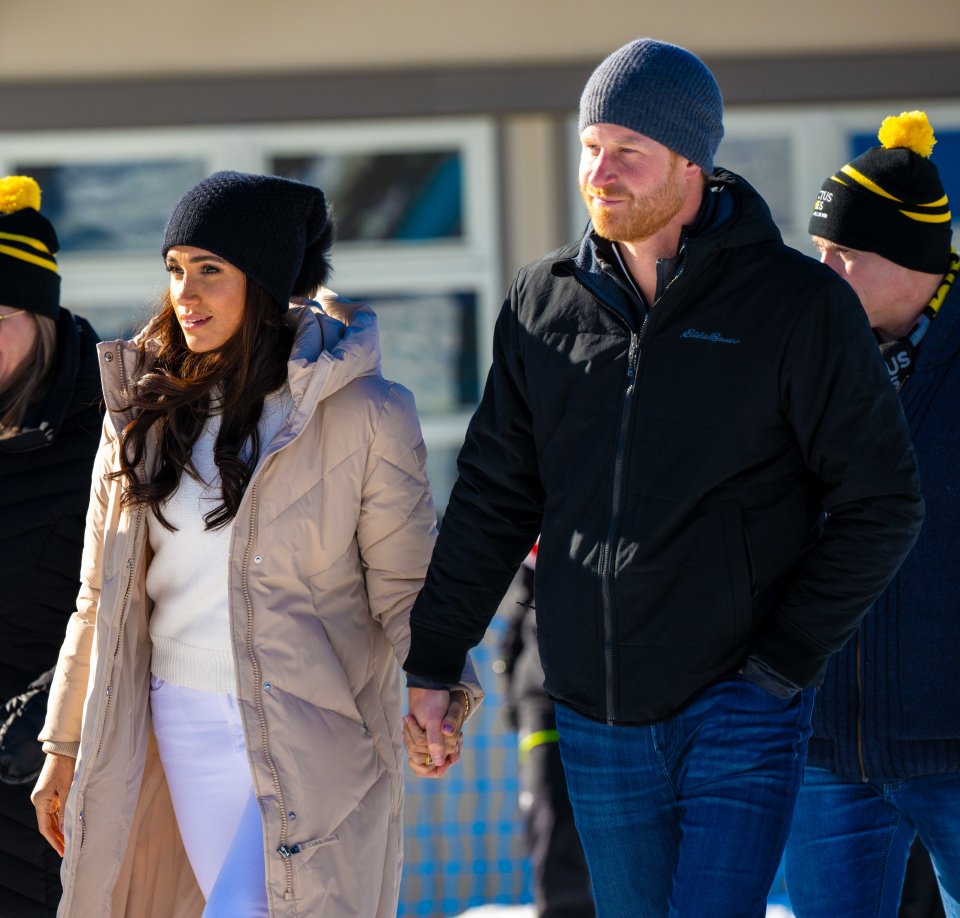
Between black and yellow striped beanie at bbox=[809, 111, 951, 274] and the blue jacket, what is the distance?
0.19m

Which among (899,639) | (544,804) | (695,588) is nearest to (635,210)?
(695,588)

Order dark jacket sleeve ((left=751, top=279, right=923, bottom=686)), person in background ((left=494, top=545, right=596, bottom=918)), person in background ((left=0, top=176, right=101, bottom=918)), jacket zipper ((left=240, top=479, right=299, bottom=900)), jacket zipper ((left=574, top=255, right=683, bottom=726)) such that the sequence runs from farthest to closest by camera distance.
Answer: person in background ((left=494, top=545, right=596, bottom=918)) → person in background ((left=0, top=176, right=101, bottom=918)) → jacket zipper ((left=240, top=479, right=299, bottom=900)) → jacket zipper ((left=574, top=255, right=683, bottom=726)) → dark jacket sleeve ((left=751, top=279, right=923, bottom=686))

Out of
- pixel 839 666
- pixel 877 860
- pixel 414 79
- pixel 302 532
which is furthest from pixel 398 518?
pixel 414 79

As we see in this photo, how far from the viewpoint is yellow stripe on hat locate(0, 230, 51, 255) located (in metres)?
3.88

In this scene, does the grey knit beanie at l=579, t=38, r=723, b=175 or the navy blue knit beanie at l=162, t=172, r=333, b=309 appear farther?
the navy blue knit beanie at l=162, t=172, r=333, b=309

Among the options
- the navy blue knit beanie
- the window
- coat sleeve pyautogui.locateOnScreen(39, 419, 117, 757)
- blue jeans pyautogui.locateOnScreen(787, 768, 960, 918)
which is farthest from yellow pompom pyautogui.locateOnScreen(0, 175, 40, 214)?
the window

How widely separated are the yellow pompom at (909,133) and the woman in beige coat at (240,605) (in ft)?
3.91

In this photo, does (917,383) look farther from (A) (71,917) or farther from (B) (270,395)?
(A) (71,917)

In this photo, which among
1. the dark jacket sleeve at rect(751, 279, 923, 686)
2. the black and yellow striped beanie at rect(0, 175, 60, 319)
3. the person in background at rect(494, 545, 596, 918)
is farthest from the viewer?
the person in background at rect(494, 545, 596, 918)

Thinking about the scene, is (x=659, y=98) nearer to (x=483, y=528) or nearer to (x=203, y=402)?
(x=483, y=528)

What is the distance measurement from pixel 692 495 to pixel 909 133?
114cm

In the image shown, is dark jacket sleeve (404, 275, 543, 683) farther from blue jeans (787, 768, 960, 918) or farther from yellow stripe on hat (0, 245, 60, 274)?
yellow stripe on hat (0, 245, 60, 274)

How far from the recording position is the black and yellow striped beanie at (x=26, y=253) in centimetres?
375

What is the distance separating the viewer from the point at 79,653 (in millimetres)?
3299
